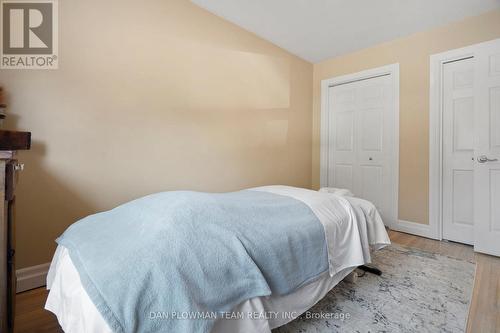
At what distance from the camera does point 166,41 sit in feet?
7.29

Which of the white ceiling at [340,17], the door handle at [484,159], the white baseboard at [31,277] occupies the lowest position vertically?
the white baseboard at [31,277]

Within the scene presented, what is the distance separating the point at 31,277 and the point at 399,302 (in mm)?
2609

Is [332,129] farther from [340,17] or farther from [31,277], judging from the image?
[31,277]

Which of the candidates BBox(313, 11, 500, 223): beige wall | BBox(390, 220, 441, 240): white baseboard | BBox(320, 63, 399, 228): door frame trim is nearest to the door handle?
BBox(313, 11, 500, 223): beige wall

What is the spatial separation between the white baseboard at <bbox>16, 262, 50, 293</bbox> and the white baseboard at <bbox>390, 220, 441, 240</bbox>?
375cm

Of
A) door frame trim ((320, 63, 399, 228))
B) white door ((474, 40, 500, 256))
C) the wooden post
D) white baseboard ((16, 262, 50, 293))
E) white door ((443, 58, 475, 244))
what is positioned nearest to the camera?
the wooden post

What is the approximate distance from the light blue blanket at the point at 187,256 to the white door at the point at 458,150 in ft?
7.83

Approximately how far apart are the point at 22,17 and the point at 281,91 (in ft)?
8.92

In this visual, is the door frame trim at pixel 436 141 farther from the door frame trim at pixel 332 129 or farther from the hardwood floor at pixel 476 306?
the hardwood floor at pixel 476 306

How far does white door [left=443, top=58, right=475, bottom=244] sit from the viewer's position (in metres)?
→ 2.55

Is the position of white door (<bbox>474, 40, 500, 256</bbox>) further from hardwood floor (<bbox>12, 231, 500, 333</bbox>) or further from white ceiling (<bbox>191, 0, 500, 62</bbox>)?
white ceiling (<bbox>191, 0, 500, 62</bbox>)

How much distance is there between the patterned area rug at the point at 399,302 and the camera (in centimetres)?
132

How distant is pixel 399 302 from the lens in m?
1.54

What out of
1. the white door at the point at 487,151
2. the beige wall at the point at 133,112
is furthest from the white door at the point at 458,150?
the beige wall at the point at 133,112
